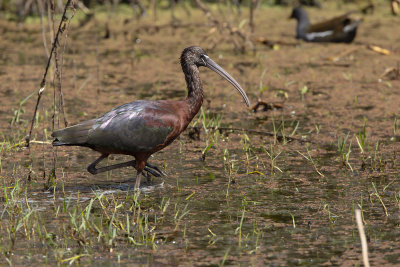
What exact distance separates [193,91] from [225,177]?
786 mm

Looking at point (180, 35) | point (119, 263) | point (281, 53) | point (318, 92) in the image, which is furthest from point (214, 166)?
point (180, 35)

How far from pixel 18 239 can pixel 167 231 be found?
979 millimetres

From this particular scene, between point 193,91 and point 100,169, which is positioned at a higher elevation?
point 193,91

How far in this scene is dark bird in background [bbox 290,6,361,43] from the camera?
1238 centimetres

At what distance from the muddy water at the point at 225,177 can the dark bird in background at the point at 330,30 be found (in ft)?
2.79

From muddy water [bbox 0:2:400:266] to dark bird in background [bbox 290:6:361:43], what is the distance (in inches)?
33.4

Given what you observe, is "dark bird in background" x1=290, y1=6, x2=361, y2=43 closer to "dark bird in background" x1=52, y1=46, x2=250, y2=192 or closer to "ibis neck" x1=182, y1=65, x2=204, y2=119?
"ibis neck" x1=182, y1=65, x2=204, y2=119

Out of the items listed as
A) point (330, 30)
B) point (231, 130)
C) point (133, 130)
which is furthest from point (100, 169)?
point (330, 30)

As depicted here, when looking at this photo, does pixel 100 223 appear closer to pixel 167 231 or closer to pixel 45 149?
pixel 167 231

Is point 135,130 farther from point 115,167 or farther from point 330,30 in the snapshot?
point 330,30

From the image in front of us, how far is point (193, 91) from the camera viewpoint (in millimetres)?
6230

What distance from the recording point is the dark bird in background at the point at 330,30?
12.4 meters

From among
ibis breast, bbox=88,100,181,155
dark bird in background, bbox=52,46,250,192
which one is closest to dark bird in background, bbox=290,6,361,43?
dark bird in background, bbox=52,46,250,192

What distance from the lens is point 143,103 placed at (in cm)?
605
